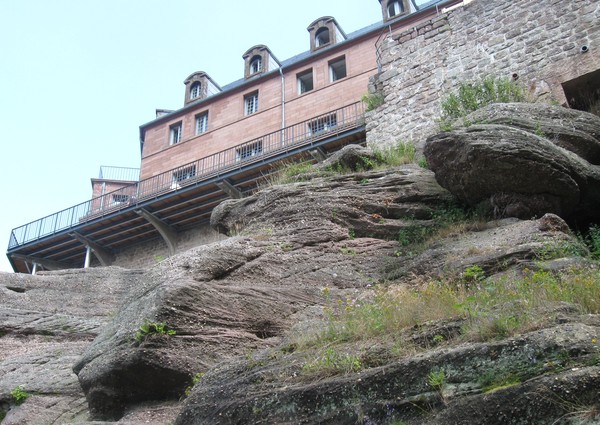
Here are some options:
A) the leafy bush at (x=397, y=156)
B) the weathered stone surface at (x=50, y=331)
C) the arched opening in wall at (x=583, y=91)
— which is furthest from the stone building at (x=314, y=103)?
the weathered stone surface at (x=50, y=331)

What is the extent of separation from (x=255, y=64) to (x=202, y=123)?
12.6 ft

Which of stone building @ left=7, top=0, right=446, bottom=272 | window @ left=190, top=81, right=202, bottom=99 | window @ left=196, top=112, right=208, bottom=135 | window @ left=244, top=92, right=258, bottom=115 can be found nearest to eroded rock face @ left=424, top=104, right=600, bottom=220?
stone building @ left=7, top=0, right=446, bottom=272

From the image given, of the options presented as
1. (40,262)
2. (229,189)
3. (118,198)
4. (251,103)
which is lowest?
(40,262)

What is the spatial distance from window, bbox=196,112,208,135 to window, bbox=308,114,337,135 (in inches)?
224

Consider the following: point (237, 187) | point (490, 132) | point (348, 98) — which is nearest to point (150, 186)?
point (237, 187)

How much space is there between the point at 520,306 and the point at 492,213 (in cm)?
385

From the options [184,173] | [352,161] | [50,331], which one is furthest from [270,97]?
[50,331]

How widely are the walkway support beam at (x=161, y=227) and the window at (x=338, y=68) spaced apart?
29.9 feet

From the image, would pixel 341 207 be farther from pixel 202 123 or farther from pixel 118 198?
pixel 202 123

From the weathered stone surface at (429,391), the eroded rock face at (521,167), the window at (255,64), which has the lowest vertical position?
the weathered stone surface at (429,391)

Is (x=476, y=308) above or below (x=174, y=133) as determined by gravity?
below

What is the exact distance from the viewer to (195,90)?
31359 mm

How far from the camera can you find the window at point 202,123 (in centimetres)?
2874

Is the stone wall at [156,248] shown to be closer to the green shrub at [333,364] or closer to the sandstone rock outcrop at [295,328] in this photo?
the sandstone rock outcrop at [295,328]
